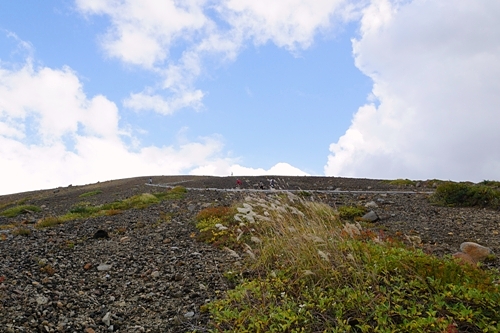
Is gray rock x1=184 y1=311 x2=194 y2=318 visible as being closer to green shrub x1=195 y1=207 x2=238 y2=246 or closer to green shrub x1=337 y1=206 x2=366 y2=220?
green shrub x1=195 y1=207 x2=238 y2=246

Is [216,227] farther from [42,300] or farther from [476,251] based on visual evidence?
[476,251]

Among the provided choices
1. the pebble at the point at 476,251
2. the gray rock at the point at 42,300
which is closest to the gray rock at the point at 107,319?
the gray rock at the point at 42,300

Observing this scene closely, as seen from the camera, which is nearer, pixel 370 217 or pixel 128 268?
pixel 128 268

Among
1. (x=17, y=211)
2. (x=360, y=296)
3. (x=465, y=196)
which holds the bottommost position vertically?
(x=360, y=296)

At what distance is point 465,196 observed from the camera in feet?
47.6

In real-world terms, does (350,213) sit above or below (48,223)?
above

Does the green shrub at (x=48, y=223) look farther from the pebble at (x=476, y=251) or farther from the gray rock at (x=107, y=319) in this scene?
the pebble at (x=476, y=251)

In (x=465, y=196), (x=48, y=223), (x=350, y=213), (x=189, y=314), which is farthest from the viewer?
(x=465, y=196)

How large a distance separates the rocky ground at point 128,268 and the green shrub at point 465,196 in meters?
1.32

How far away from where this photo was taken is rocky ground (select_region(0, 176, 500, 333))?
201 inches

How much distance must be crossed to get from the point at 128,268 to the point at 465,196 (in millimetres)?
12295

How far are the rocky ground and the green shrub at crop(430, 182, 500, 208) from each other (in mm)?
1321

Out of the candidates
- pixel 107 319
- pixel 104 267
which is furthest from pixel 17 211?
pixel 107 319

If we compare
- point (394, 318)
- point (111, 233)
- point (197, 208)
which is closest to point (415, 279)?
point (394, 318)
